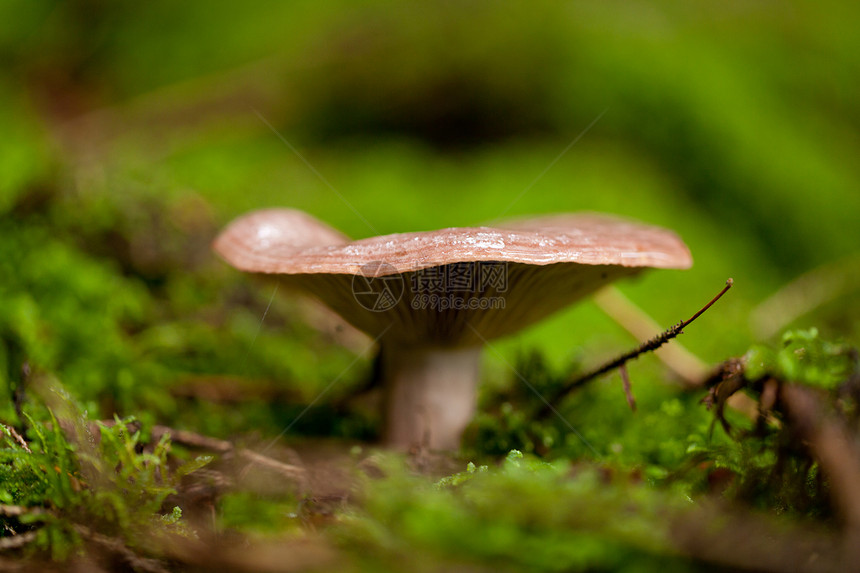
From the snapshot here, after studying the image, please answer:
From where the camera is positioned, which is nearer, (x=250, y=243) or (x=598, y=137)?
(x=250, y=243)

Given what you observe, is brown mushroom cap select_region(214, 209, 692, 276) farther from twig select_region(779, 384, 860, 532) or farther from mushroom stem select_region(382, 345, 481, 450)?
mushroom stem select_region(382, 345, 481, 450)

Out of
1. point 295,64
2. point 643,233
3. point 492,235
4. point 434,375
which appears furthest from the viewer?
point 295,64

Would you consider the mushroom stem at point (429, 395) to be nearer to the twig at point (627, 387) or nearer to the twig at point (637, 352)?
the twig at point (637, 352)

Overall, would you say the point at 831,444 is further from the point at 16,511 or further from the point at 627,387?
the point at 16,511

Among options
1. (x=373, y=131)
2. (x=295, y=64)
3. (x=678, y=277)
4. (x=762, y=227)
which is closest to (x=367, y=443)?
(x=678, y=277)

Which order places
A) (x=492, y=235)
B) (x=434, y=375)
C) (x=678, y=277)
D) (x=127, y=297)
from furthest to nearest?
(x=678, y=277) → (x=127, y=297) → (x=434, y=375) → (x=492, y=235)

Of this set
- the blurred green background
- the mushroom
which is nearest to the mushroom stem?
the mushroom

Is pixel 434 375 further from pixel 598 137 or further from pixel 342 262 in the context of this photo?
pixel 598 137
